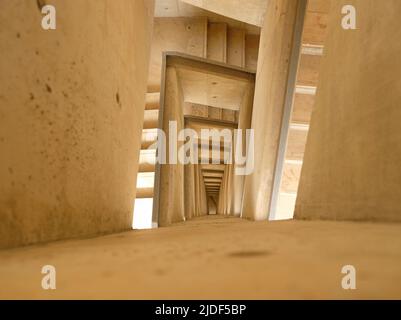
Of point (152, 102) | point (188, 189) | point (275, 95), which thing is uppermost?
point (275, 95)

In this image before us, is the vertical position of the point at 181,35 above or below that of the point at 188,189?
above

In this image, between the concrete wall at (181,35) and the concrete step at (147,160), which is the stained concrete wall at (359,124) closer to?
the concrete step at (147,160)

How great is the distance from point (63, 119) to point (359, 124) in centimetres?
139

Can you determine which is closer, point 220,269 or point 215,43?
point 220,269

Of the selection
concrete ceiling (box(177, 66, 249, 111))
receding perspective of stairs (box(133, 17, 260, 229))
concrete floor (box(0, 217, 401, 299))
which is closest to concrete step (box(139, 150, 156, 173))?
concrete ceiling (box(177, 66, 249, 111))

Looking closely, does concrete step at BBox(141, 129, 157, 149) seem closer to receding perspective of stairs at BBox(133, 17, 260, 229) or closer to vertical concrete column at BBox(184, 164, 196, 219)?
receding perspective of stairs at BBox(133, 17, 260, 229)

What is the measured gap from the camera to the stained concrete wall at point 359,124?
4.31 ft

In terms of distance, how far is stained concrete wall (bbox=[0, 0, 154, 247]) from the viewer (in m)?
1.02

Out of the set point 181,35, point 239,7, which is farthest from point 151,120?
point 181,35

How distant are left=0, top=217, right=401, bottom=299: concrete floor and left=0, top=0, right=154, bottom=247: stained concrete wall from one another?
0.21m

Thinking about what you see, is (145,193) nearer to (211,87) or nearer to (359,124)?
(211,87)

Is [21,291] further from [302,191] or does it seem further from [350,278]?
[302,191]

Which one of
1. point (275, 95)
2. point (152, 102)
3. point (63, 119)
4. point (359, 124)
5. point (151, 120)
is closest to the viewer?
point (63, 119)

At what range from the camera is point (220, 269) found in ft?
2.29
